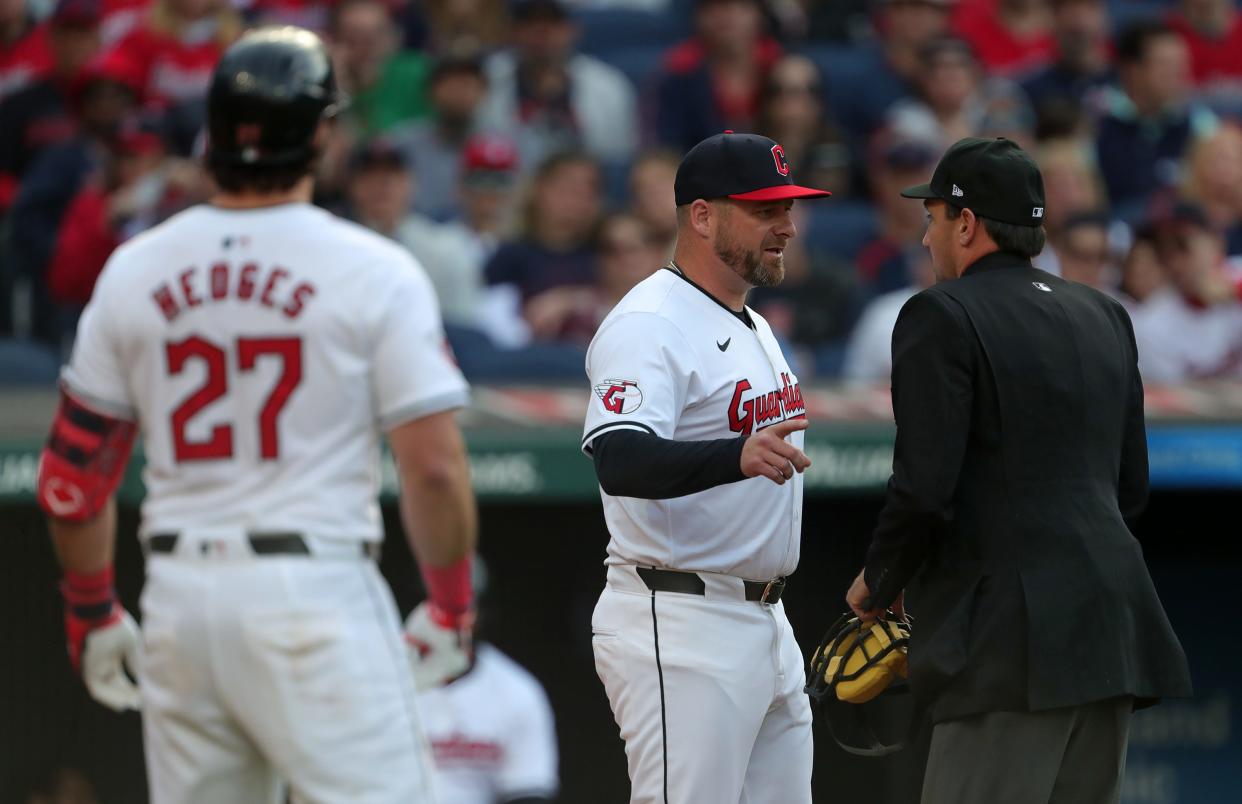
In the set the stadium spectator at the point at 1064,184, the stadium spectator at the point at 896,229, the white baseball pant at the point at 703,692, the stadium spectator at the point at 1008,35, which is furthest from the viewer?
the stadium spectator at the point at 1008,35

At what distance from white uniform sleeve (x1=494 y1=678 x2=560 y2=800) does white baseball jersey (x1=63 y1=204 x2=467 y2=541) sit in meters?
2.70

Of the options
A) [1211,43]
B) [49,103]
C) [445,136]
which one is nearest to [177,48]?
[49,103]

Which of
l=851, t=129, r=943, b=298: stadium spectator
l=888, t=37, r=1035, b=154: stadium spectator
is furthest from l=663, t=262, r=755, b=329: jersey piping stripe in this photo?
l=888, t=37, r=1035, b=154: stadium spectator

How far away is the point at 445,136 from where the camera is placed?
7.58 metres

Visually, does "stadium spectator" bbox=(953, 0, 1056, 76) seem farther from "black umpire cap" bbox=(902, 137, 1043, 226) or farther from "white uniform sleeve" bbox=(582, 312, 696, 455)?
"white uniform sleeve" bbox=(582, 312, 696, 455)

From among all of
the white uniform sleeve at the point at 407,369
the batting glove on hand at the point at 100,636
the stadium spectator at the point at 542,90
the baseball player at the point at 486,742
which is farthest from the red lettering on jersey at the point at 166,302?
the stadium spectator at the point at 542,90

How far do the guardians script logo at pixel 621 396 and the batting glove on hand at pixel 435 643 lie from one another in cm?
53

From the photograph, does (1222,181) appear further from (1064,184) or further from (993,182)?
(993,182)

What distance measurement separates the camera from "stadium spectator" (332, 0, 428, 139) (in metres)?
7.70

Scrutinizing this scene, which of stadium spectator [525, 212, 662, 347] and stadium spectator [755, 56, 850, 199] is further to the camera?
stadium spectator [755, 56, 850, 199]

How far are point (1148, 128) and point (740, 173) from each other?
198 inches

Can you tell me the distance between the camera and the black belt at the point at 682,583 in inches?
134

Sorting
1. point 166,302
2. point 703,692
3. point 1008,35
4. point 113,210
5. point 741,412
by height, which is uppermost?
point 1008,35

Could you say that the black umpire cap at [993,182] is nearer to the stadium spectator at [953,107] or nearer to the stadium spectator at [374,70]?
the stadium spectator at [953,107]
